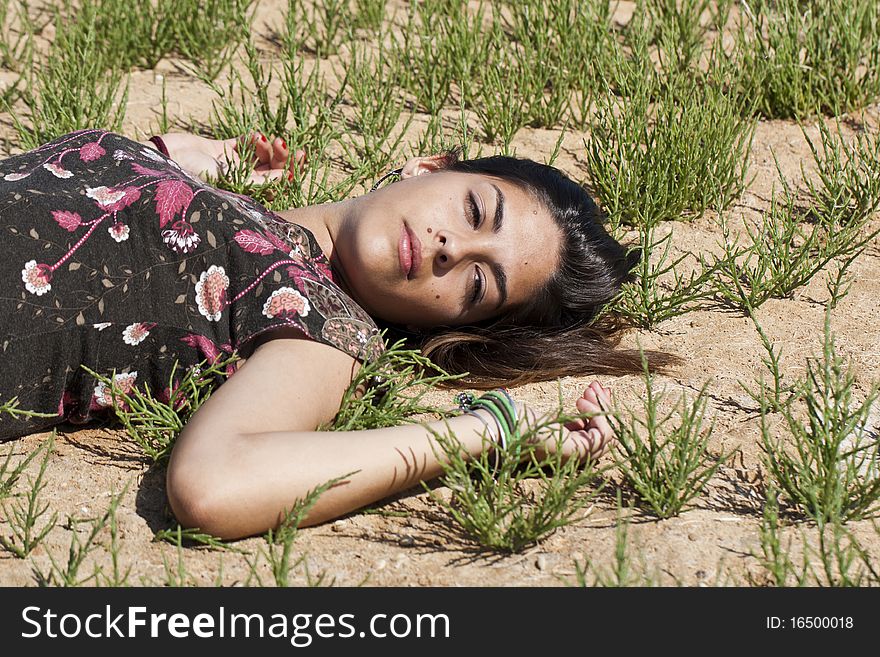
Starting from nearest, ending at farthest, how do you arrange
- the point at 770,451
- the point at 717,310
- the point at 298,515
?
the point at 298,515 → the point at 770,451 → the point at 717,310

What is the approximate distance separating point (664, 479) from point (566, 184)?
1089 mm

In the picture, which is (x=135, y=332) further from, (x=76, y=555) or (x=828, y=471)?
(x=828, y=471)

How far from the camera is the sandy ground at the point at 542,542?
235cm

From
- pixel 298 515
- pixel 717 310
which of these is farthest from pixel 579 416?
pixel 717 310

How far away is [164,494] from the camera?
260 cm

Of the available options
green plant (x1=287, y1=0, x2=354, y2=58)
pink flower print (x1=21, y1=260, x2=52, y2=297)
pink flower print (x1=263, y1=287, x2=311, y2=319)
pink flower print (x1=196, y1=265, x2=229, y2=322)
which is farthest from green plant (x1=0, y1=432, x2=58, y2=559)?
green plant (x1=287, y1=0, x2=354, y2=58)

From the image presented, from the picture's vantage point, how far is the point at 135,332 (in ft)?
8.86

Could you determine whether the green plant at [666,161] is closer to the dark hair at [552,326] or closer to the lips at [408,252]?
the dark hair at [552,326]

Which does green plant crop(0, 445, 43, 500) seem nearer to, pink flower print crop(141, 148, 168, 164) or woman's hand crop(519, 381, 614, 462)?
pink flower print crop(141, 148, 168, 164)

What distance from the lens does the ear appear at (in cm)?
344

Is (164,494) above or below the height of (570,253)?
below

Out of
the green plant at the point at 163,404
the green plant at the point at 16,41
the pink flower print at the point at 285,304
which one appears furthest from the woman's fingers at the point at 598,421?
the green plant at the point at 16,41
